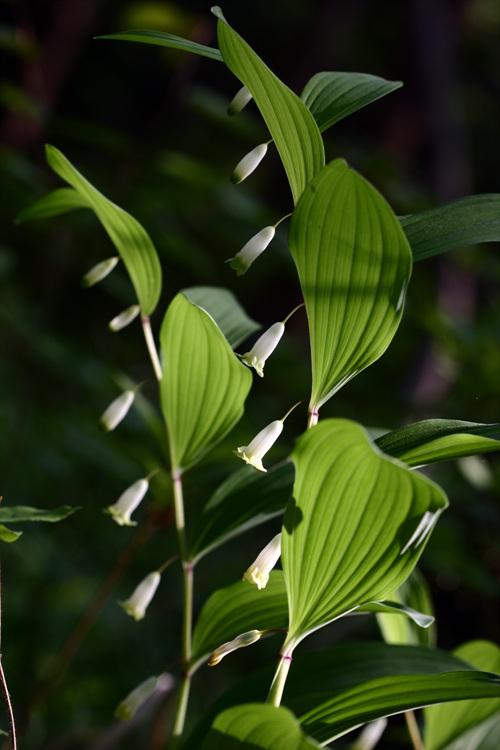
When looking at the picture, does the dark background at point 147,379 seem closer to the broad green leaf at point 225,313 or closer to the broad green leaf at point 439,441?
the broad green leaf at point 225,313

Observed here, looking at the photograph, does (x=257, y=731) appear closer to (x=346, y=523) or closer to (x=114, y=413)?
(x=346, y=523)

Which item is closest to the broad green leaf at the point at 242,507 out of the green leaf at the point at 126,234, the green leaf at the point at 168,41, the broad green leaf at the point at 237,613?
the broad green leaf at the point at 237,613

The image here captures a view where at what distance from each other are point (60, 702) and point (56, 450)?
59cm

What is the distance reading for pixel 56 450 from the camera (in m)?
1.94

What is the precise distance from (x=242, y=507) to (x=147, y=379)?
0.71m

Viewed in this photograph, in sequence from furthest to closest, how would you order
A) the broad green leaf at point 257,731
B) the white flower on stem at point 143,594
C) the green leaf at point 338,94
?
the white flower on stem at point 143,594, the green leaf at point 338,94, the broad green leaf at point 257,731

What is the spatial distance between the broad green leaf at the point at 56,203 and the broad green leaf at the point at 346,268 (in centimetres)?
21

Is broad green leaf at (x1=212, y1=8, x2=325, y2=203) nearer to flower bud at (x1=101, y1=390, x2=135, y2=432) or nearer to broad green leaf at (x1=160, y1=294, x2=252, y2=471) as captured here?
broad green leaf at (x1=160, y1=294, x2=252, y2=471)

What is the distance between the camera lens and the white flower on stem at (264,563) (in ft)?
1.39

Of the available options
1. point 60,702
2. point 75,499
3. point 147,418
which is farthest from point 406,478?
point 75,499

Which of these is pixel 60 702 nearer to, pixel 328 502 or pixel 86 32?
pixel 328 502

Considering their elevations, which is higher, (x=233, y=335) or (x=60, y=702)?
(x=233, y=335)

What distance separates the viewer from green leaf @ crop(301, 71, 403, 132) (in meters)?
0.43

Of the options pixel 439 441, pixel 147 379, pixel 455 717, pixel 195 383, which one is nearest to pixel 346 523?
pixel 439 441
